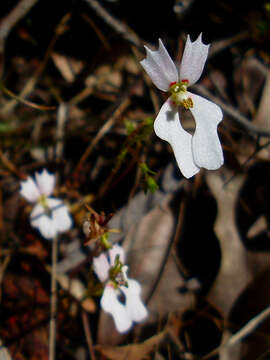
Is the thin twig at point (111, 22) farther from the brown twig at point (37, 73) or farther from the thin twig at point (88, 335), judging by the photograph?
the thin twig at point (88, 335)

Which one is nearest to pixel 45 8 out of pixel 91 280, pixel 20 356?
pixel 91 280

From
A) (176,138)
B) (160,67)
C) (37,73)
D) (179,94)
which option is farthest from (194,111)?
(37,73)

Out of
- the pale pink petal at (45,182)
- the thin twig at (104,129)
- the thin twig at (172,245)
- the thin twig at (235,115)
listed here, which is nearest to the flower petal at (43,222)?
the pale pink petal at (45,182)

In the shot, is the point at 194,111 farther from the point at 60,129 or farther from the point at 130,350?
the point at 130,350

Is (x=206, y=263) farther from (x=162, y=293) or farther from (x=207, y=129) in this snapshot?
(x=207, y=129)

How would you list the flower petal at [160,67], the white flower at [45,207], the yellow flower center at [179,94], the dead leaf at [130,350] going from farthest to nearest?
the white flower at [45,207] → the dead leaf at [130,350] → the yellow flower center at [179,94] → the flower petal at [160,67]

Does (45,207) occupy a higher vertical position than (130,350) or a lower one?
higher

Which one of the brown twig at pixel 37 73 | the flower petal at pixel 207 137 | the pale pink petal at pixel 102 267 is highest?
the brown twig at pixel 37 73

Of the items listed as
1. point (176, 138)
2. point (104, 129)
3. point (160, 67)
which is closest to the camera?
point (160, 67)
